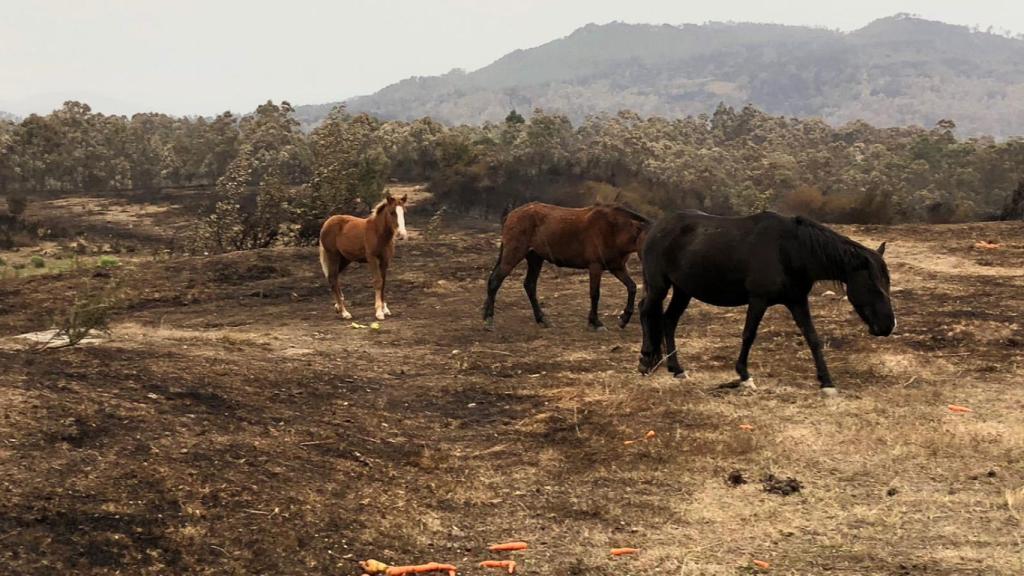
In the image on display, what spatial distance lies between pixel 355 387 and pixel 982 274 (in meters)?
13.5

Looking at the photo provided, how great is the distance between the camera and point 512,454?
23.3 feet

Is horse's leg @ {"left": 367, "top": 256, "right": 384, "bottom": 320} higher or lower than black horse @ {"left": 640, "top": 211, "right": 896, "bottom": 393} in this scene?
lower

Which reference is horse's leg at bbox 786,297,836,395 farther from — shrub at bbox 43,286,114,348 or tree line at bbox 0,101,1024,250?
tree line at bbox 0,101,1024,250

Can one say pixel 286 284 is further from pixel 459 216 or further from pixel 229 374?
pixel 459 216

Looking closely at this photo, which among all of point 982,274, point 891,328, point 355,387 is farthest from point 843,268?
point 982,274

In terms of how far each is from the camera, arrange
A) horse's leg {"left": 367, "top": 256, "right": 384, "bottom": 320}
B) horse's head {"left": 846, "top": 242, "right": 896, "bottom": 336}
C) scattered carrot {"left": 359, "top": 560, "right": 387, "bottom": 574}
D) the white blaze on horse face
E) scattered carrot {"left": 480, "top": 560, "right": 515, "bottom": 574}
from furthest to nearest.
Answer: horse's leg {"left": 367, "top": 256, "right": 384, "bottom": 320}
the white blaze on horse face
horse's head {"left": 846, "top": 242, "right": 896, "bottom": 336}
scattered carrot {"left": 480, "top": 560, "right": 515, "bottom": 574}
scattered carrot {"left": 359, "top": 560, "right": 387, "bottom": 574}

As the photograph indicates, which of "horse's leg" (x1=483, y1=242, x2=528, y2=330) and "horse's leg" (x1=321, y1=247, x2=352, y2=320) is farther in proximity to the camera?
"horse's leg" (x1=321, y1=247, x2=352, y2=320)

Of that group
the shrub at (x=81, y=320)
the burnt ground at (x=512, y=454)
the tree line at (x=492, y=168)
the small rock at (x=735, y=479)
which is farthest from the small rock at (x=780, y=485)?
the tree line at (x=492, y=168)

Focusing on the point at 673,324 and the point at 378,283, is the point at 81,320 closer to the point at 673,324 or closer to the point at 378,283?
the point at 378,283

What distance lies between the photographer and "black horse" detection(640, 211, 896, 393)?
8.52m

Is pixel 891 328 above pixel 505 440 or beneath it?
above

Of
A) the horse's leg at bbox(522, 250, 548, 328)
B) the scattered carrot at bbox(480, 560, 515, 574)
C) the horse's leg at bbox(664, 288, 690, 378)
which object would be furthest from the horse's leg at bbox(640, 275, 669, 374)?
the scattered carrot at bbox(480, 560, 515, 574)

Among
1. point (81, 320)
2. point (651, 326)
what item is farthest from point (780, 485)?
point (81, 320)

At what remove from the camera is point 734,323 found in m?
13.1
